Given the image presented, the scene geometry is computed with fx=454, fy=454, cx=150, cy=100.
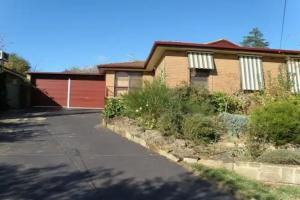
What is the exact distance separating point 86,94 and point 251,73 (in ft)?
45.5

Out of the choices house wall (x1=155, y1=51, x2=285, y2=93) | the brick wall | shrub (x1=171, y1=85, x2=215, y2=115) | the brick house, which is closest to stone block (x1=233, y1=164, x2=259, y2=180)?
shrub (x1=171, y1=85, x2=215, y2=115)

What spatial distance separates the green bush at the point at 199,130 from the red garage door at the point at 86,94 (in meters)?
18.5

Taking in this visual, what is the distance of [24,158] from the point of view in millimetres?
10719

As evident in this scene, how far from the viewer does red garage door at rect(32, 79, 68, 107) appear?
30.5 m

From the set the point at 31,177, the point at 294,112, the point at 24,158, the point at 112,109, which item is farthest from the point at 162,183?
the point at 112,109

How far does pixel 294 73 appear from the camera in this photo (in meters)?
20.0

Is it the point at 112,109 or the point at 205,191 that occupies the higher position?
the point at 112,109

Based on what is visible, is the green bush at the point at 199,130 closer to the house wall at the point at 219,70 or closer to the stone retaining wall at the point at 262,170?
the stone retaining wall at the point at 262,170

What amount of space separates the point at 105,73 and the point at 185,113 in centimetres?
1530

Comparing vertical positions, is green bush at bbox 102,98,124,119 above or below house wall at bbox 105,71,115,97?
below

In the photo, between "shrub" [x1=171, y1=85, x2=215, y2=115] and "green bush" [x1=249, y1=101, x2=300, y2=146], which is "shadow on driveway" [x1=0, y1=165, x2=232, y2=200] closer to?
"green bush" [x1=249, y1=101, x2=300, y2=146]

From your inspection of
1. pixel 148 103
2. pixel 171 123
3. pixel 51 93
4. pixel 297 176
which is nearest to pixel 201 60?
pixel 148 103

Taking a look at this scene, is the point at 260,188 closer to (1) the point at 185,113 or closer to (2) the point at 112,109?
(1) the point at 185,113

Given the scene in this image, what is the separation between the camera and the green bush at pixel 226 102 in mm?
18234
